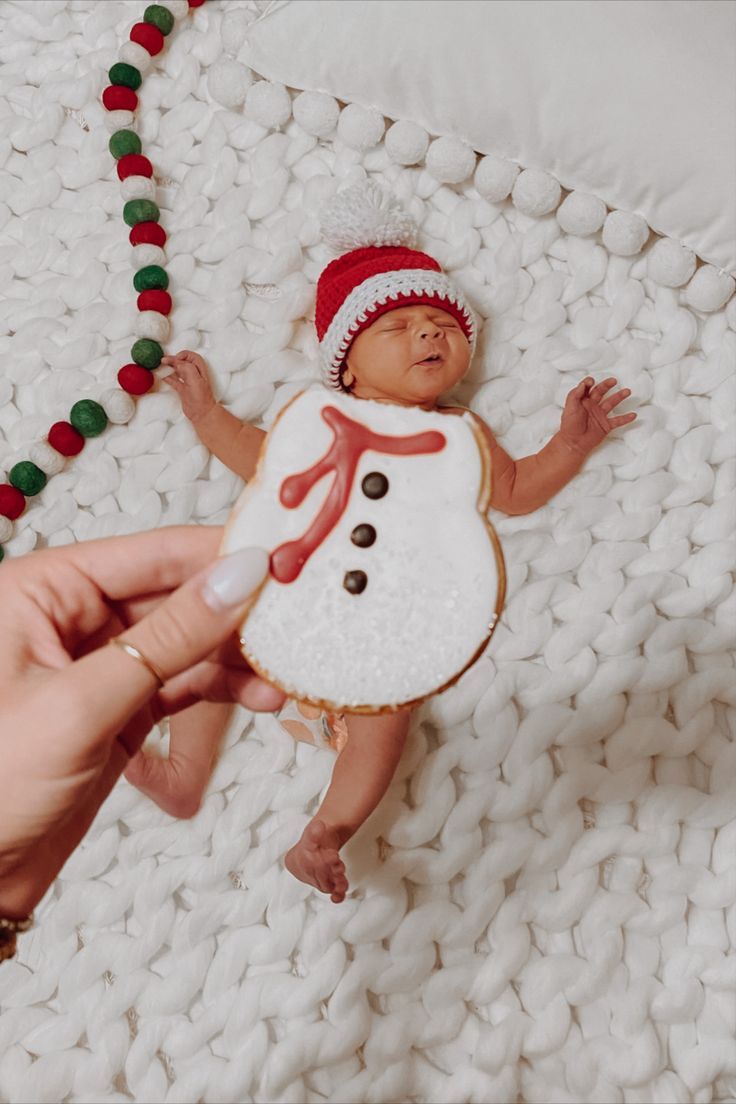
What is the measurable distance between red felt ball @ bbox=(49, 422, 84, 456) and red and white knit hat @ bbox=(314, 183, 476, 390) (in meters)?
0.28

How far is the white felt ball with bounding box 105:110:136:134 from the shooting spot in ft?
4.12

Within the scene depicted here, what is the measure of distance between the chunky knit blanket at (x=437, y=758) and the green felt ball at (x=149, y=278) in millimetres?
32

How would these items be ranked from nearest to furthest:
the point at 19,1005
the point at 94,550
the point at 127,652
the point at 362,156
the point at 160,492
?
the point at 127,652 < the point at 94,550 < the point at 19,1005 < the point at 160,492 < the point at 362,156

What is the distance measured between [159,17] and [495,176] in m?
0.46

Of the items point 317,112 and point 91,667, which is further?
point 317,112

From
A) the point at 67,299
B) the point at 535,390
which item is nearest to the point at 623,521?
the point at 535,390

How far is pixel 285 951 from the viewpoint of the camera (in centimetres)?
99

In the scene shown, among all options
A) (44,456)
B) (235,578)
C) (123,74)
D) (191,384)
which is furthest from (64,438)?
(235,578)

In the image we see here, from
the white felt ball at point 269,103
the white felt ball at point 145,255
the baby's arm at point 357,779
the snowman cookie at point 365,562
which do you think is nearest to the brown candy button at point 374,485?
the snowman cookie at point 365,562

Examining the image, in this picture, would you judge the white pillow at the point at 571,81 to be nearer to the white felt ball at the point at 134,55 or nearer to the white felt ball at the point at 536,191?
the white felt ball at the point at 536,191

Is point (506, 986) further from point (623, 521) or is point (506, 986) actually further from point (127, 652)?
point (127, 652)

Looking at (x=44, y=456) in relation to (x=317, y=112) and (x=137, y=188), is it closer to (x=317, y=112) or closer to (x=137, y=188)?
(x=137, y=188)

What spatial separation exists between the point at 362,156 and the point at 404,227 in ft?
0.53

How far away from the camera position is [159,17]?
1.29m
